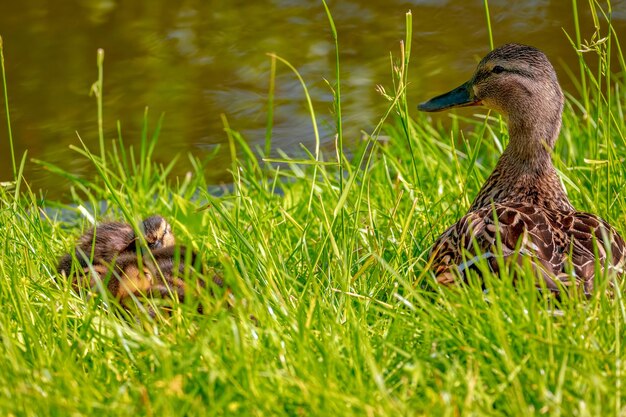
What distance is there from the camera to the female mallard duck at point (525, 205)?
2809 mm

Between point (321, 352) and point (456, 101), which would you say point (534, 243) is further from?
point (456, 101)

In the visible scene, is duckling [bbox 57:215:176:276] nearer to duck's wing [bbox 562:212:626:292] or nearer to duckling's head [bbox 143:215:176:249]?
duckling's head [bbox 143:215:176:249]

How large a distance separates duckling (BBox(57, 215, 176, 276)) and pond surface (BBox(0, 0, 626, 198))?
1788 millimetres

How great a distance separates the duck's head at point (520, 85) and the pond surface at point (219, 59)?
1816 mm

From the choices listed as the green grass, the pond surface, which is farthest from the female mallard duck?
the pond surface

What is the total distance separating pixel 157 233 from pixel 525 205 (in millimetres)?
1204

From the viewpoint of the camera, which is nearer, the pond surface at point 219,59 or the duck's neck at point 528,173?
the duck's neck at point 528,173

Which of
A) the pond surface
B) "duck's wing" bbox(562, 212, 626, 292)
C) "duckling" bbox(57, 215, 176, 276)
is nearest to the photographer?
"duck's wing" bbox(562, 212, 626, 292)

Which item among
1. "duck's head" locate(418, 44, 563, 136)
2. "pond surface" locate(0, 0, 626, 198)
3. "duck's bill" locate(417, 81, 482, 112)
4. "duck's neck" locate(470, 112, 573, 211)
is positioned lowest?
"pond surface" locate(0, 0, 626, 198)

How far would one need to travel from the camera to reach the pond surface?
5.74 m

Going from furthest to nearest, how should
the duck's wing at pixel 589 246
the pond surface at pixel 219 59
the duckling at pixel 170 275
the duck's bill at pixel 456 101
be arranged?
1. the pond surface at pixel 219 59
2. the duck's bill at pixel 456 101
3. the duckling at pixel 170 275
4. the duck's wing at pixel 589 246

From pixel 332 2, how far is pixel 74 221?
3005mm

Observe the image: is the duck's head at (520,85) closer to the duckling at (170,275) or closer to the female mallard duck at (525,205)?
the female mallard duck at (525,205)

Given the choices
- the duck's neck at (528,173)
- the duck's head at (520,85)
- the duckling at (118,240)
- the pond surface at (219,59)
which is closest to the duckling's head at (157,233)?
the duckling at (118,240)
